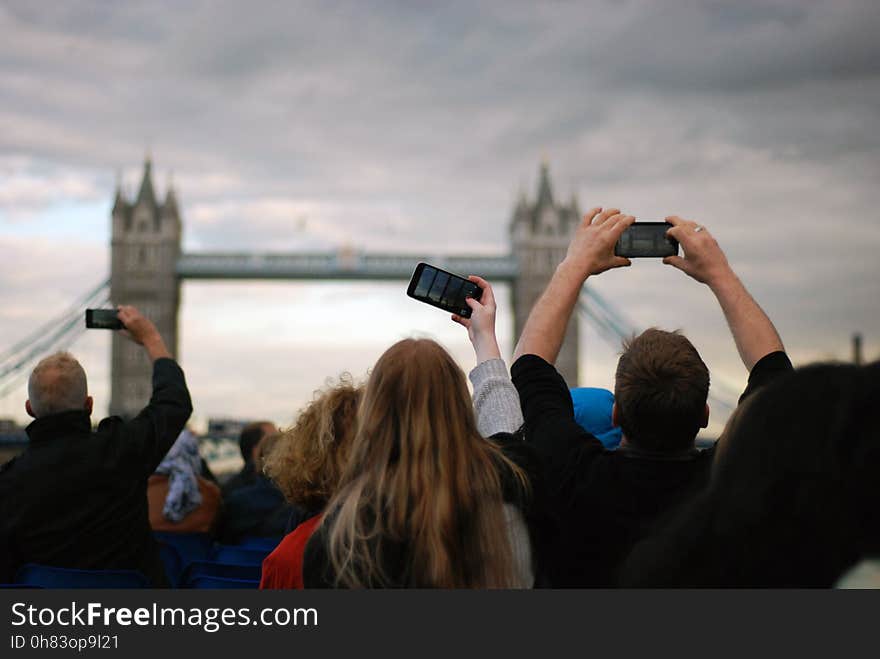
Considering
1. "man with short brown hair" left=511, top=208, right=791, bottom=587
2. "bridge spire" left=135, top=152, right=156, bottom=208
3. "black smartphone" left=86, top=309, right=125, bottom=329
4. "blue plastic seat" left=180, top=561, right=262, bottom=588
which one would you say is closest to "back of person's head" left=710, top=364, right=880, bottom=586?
"man with short brown hair" left=511, top=208, right=791, bottom=587

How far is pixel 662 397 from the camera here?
178 centimetres

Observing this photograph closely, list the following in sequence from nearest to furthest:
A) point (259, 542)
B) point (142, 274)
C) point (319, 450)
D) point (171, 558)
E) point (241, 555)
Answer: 1. point (319, 450)
2. point (241, 555)
3. point (171, 558)
4. point (259, 542)
5. point (142, 274)

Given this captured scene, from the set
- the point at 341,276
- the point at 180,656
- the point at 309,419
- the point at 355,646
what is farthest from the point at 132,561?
the point at 341,276

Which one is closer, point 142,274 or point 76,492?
point 76,492

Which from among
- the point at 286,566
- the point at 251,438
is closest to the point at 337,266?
the point at 251,438

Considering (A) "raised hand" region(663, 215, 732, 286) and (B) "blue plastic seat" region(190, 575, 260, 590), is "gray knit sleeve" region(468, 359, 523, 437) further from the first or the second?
(B) "blue plastic seat" region(190, 575, 260, 590)

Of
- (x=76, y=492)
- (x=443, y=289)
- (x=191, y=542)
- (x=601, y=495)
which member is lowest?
(x=191, y=542)

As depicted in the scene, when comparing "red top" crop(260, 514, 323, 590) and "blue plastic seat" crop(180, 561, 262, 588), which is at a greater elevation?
"red top" crop(260, 514, 323, 590)

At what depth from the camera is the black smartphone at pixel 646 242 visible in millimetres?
2232

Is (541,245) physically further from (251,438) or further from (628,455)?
(628,455)

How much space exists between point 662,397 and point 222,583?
1.37 metres

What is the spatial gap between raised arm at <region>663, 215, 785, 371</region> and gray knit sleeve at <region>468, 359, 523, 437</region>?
1.55 ft

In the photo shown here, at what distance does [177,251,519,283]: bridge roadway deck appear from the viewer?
33.5 m

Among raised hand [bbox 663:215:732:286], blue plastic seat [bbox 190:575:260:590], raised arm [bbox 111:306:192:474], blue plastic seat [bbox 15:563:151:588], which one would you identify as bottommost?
blue plastic seat [bbox 190:575:260:590]
